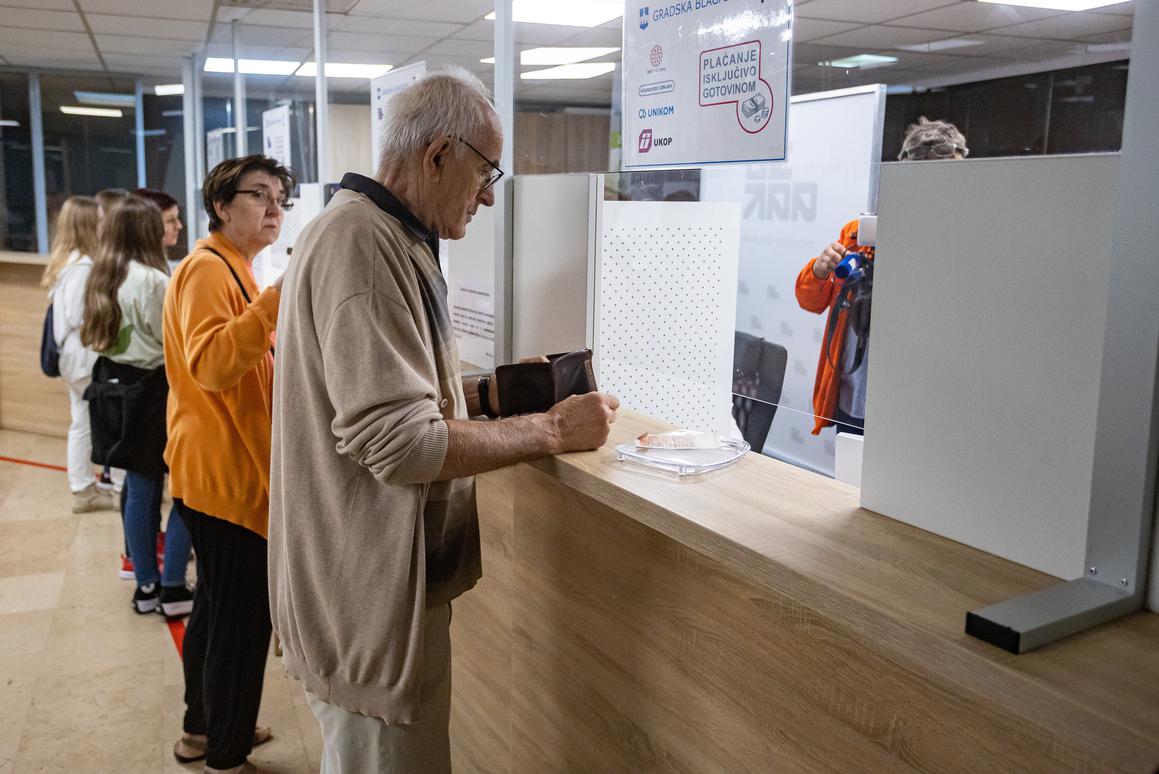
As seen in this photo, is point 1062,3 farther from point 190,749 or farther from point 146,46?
point 146,46

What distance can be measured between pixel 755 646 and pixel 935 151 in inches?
28.6

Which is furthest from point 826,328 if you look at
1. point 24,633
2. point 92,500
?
point 92,500

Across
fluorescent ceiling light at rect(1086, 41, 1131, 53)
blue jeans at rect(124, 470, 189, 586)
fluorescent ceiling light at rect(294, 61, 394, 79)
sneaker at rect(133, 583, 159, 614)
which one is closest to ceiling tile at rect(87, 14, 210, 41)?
Result: fluorescent ceiling light at rect(294, 61, 394, 79)

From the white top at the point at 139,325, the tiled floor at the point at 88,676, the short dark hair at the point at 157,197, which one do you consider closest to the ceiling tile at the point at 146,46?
the short dark hair at the point at 157,197

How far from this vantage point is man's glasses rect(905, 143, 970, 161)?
3.66 ft

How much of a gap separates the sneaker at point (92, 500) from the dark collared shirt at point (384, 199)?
3948 mm

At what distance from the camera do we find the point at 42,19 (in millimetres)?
5238

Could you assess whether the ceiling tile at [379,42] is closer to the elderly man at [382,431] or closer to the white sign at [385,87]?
the white sign at [385,87]

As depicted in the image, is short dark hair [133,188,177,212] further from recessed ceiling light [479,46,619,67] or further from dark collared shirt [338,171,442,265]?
dark collared shirt [338,171,442,265]

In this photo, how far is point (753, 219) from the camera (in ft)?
4.84

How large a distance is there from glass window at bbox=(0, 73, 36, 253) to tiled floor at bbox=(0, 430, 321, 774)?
4.09 m

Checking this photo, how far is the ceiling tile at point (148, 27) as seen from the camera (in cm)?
506

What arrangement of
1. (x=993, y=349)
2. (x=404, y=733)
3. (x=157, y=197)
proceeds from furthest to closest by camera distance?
(x=157, y=197) → (x=404, y=733) → (x=993, y=349)

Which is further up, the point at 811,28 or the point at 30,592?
the point at 811,28
